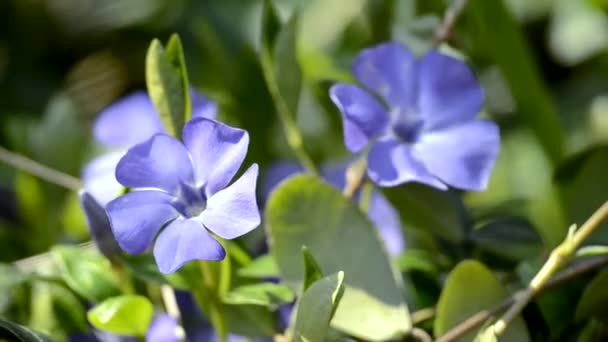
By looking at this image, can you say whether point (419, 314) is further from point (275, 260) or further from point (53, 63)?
point (53, 63)

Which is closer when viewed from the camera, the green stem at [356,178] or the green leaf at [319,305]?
the green leaf at [319,305]

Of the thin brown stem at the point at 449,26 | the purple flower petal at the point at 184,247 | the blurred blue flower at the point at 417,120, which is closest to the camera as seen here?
the purple flower petal at the point at 184,247

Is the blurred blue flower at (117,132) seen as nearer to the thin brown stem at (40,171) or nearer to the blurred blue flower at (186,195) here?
the thin brown stem at (40,171)

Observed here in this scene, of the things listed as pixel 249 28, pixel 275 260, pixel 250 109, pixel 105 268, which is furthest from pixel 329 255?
pixel 249 28

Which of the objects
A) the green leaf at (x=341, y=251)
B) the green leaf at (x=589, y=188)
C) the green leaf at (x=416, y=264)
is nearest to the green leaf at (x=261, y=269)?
the green leaf at (x=341, y=251)

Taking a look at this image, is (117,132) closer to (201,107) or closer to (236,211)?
(201,107)

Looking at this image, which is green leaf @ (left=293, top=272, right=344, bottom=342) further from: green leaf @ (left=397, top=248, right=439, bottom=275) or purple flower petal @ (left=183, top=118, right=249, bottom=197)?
green leaf @ (left=397, top=248, right=439, bottom=275)

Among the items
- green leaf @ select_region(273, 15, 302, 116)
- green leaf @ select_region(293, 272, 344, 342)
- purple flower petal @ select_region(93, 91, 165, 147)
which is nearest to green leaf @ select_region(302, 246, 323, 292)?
green leaf @ select_region(293, 272, 344, 342)
